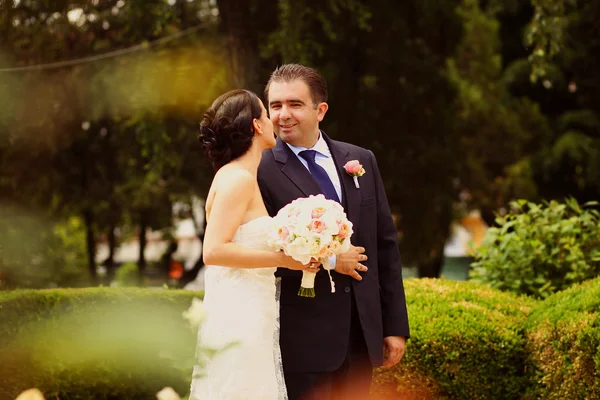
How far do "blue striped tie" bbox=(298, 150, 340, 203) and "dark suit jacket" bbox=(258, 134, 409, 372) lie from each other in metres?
0.06

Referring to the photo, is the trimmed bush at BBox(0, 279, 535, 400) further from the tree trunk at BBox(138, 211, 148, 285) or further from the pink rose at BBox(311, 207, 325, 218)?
the tree trunk at BBox(138, 211, 148, 285)

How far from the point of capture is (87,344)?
21.0 ft

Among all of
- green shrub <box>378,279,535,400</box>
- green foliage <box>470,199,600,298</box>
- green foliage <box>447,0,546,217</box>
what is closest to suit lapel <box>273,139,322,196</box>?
green shrub <box>378,279,535,400</box>

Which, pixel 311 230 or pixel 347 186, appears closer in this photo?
pixel 311 230

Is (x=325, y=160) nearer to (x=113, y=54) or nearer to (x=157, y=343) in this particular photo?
(x=157, y=343)

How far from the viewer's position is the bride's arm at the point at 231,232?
356 cm

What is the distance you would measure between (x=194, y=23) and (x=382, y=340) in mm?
15778

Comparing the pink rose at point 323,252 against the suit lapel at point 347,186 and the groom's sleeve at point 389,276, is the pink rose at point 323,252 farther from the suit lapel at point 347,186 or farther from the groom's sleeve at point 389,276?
the groom's sleeve at point 389,276

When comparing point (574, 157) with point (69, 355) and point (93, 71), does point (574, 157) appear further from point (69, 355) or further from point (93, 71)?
point (69, 355)

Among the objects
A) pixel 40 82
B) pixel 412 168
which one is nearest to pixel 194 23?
pixel 40 82

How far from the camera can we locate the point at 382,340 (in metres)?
4.12

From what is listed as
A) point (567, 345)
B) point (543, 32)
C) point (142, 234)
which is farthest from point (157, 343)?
point (142, 234)

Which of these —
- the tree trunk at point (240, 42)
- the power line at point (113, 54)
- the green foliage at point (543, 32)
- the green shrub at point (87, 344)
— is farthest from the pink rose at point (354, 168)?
the power line at point (113, 54)

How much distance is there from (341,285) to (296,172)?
600 mm
